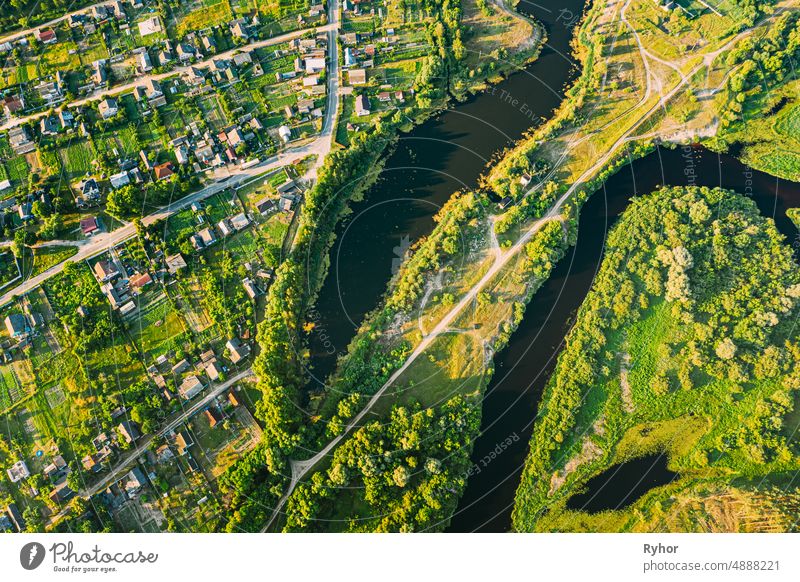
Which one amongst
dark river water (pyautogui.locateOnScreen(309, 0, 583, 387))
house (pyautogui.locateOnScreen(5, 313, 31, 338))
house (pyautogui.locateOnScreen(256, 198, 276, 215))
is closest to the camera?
house (pyautogui.locateOnScreen(5, 313, 31, 338))

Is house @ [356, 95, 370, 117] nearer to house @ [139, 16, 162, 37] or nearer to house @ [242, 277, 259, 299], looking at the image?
house @ [242, 277, 259, 299]

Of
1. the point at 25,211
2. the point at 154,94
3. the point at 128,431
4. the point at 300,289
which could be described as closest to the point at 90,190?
the point at 25,211

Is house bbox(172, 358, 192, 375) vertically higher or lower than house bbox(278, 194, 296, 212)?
lower

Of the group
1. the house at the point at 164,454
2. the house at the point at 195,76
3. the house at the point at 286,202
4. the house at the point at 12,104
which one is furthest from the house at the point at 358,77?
the house at the point at 164,454

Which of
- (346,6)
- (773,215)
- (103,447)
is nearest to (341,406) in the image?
(103,447)

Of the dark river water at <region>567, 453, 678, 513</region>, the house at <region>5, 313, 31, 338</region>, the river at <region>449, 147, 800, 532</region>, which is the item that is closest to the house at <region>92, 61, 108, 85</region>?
the house at <region>5, 313, 31, 338</region>

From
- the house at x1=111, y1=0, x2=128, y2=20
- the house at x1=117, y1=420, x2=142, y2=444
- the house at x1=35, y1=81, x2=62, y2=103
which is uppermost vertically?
the house at x1=111, y1=0, x2=128, y2=20
